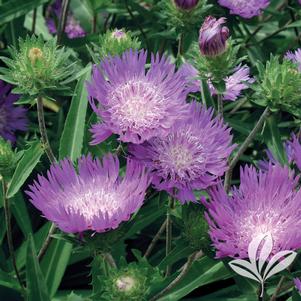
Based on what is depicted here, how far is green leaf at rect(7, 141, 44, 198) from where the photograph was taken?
5.00 feet

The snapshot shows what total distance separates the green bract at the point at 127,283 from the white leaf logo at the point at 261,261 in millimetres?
186

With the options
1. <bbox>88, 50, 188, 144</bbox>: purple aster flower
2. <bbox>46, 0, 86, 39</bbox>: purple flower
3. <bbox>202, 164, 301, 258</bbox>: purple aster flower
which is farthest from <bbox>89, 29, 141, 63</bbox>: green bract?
<bbox>46, 0, 86, 39</bbox>: purple flower

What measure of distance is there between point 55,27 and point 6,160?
1167mm

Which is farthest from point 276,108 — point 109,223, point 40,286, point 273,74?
point 40,286

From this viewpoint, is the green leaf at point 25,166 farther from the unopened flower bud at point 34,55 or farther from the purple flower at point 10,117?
the purple flower at point 10,117

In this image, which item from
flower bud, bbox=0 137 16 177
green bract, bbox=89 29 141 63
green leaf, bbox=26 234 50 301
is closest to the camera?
green leaf, bbox=26 234 50 301

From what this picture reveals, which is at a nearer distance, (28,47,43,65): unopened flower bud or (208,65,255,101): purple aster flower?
(28,47,43,65): unopened flower bud

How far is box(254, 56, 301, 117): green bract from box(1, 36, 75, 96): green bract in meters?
0.47

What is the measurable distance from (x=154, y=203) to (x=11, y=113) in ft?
2.10

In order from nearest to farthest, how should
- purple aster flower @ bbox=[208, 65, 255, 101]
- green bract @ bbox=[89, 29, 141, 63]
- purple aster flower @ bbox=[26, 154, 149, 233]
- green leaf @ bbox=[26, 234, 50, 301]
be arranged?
purple aster flower @ bbox=[26, 154, 149, 233] < green leaf @ bbox=[26, 234, 50, 301] < green bract @ bbox=[89, 29, 141, 63] < purple aster flower @ bbox=[208, 65, 255, 101]

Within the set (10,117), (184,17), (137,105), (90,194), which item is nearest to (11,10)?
(10,117)

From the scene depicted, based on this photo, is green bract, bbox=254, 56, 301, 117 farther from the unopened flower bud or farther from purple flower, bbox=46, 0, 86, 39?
purple flower, bbox=46, 0, 86, 39

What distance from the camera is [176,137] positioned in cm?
157

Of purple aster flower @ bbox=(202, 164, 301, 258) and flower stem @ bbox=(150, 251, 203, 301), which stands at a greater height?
purple aster flower @ bbox=(202, 164, 301, 258)
